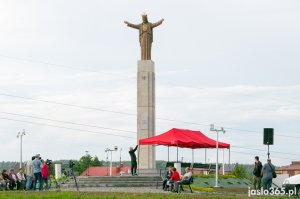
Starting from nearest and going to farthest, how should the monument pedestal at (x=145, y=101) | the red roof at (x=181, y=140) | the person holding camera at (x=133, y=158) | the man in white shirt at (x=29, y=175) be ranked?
the man in white shirt at (x=29, y=175), the red roof at (x=181, y=140), the person holding camera at (x=133, y=158), the monument pedestal at (x=145, y=101)

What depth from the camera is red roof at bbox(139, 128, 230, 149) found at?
1492 inches

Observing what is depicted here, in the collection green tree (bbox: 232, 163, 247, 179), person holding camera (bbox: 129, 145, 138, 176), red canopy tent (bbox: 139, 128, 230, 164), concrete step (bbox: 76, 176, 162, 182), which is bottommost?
green tree (bbox: 232, 163, 247, 179)

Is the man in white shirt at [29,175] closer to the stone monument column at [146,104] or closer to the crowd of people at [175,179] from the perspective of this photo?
the crowd of people at [175,179]

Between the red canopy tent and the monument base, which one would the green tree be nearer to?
the monument base

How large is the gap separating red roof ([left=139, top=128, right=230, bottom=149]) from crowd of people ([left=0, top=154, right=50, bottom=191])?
697 centimetres

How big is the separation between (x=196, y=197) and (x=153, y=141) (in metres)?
14.3

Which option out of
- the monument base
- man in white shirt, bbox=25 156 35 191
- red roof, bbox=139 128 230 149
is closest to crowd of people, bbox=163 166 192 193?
red roof, bbox=139 128 230 149

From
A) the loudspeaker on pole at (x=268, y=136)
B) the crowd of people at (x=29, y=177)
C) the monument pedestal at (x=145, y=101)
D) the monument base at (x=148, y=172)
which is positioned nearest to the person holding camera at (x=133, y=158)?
the monument base at (x=148, y=172)

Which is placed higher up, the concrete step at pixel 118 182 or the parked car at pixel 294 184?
the parked car at pixel 294 184

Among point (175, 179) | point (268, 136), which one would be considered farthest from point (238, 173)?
point (175, 179)

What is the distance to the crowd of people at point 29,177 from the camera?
31.3 m

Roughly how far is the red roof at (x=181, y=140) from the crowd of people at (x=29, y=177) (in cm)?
697

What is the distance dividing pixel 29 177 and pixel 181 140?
8799mm

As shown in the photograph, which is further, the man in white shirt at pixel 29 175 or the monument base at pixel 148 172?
the monument base at pixel 148 172
